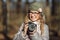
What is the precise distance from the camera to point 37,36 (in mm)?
640

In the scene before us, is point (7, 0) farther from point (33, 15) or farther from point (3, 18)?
point (33, 15)

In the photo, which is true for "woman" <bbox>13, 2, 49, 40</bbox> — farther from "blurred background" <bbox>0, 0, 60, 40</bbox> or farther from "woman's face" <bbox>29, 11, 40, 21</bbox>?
"blurred background" <bbox>0, 0, 60, 40</bbox>

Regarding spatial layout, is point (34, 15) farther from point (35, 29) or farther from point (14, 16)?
point (14, 16)

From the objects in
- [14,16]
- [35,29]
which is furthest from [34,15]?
[14,16]

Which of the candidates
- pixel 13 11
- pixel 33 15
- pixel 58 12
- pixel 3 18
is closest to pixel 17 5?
pixel 13 11

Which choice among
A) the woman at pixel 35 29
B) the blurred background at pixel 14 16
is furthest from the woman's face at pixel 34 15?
the blurred background at pixel 14 16

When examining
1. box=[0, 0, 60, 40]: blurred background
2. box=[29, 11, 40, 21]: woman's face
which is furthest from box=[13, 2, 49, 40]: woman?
box=[0, 0, 60, 40]: blurred background

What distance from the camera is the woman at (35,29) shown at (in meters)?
0.65

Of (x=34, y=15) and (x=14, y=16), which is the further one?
(x=14, y=16)

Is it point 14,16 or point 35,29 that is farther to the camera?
point 14,16

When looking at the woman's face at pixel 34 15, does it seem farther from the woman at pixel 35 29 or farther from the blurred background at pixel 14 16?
the blurred background at pixel 14 16

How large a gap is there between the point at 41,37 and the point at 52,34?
172 cm

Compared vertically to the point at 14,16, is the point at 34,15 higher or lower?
higher

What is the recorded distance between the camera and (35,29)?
65cm
